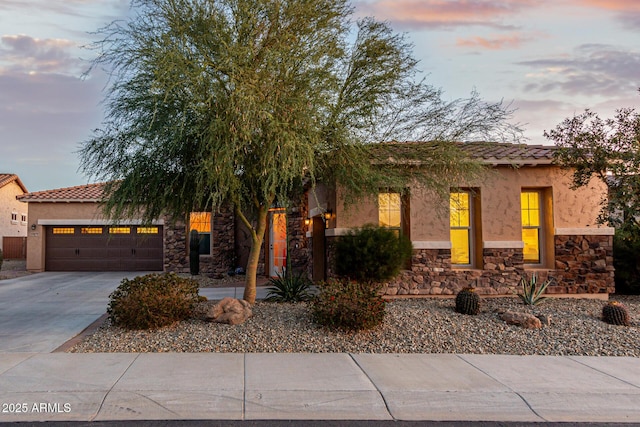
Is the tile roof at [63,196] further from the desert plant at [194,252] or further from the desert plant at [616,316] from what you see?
the desert plant at [616,316]

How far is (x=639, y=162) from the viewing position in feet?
39.5

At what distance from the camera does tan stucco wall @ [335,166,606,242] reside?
12.6 m

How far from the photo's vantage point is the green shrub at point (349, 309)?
8.78m

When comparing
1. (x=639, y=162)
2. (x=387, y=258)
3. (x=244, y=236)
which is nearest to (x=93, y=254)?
(x=244, y=236)

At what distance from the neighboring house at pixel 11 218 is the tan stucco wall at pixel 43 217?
854 cm

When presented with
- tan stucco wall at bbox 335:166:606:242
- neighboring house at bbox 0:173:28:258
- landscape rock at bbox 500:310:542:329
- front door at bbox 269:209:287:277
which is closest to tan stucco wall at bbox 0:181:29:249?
neighboring house at bbox 0:173:28:258

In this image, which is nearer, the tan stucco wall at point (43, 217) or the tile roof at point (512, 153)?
the tile roof at point (512, 153)

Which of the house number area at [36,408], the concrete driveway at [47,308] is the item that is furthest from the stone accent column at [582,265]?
the house number area at [36,408]

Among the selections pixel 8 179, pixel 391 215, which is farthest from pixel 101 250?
pixel 391 215

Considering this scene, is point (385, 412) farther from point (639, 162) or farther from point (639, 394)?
point (639, 162)

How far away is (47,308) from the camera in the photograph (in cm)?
1213

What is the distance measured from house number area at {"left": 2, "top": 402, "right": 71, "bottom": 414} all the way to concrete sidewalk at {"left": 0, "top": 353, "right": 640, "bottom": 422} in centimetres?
1

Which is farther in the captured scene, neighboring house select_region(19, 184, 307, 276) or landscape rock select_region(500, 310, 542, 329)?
neighboring house select_region(19, 184, 307, 276)

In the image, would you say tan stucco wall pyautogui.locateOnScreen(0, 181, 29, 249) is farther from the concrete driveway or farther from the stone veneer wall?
the stone veneer wall
